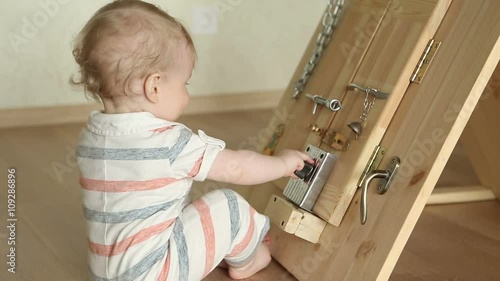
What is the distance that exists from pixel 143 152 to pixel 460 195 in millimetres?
999

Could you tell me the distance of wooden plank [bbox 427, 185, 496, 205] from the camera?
1666 mm

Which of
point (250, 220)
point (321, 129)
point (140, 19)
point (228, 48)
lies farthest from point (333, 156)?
point (228, 48)

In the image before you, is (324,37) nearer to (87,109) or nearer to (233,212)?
(233,212)

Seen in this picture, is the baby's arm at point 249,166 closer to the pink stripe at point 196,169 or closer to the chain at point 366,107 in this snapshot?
the pink stripe at point 196,169

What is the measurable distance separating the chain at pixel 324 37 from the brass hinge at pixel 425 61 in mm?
288

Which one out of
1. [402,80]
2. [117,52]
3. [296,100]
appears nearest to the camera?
[117,52]

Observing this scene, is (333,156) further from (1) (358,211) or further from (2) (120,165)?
(2) (120,165)

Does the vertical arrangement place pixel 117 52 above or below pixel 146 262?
above

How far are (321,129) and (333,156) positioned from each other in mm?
86

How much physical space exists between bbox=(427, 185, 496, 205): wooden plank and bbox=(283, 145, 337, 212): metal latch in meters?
0.58

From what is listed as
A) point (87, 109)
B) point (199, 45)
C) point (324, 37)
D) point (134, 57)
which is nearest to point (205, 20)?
point (199, 45)

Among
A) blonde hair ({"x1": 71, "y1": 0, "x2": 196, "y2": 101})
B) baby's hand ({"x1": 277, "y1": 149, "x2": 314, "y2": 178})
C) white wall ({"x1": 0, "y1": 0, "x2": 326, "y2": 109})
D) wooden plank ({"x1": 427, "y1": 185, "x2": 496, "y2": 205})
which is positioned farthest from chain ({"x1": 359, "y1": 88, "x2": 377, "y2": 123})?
white wall ({"x1": 0, "y1": 0, "x2": 326, "y2": 109})

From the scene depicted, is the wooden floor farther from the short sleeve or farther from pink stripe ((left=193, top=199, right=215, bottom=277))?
the short sleeve

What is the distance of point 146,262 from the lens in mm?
1038
